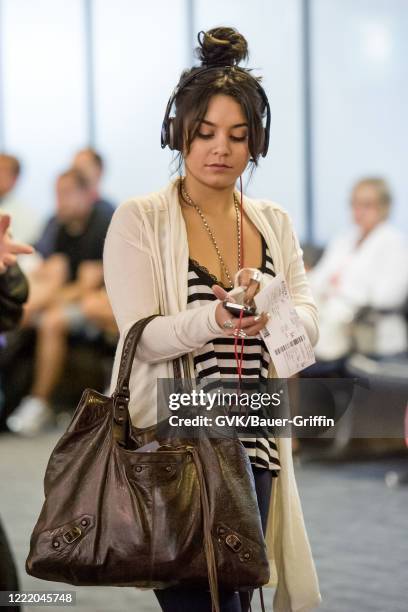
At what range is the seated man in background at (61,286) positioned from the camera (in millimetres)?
7172

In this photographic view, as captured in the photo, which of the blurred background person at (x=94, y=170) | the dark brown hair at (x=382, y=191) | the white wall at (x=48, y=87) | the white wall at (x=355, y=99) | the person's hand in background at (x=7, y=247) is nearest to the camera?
→ the person's hand in background at (x=7, y=247)

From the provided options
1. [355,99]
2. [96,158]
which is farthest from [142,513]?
[355,99]

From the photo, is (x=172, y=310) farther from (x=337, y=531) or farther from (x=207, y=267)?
(x=337, y=531)

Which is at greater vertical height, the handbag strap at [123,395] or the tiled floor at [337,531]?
the handbag strap at [123,395]

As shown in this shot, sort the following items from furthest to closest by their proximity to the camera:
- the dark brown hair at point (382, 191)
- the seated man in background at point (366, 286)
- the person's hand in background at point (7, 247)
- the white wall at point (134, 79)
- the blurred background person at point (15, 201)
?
1. the white wall at point (134, 79)
2. the blurred background person at point (15, 201)
3. the dark brown hair at point (382, 191)
4. the seated man in background at point (366, 286)
5. the person's hand in background at point (7, 247)

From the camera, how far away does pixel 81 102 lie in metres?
10.7

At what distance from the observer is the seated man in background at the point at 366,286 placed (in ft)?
20.7

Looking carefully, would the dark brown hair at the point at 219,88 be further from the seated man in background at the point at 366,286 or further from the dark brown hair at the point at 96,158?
the dark brown hair at the point at 96,158

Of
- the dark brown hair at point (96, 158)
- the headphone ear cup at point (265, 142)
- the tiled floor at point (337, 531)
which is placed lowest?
the tiled floor at point (337, 531)

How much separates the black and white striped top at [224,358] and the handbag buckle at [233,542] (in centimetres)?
25

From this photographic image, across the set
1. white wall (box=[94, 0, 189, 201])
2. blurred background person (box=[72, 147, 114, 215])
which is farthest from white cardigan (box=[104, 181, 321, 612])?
white wall (box=[94, 0, 189, 201])

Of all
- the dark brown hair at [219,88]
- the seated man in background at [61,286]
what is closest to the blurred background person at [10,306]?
the dark brown hair at [219,88]

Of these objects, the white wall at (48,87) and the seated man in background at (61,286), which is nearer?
the seated man in background at (61,286)

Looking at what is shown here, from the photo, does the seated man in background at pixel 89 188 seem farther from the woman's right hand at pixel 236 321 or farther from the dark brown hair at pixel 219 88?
the woman's right hand at pixel 236 321
